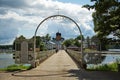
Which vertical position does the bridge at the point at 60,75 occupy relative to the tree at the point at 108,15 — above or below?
below

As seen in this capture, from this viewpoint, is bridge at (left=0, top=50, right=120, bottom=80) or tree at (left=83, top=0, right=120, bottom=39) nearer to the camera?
bridge at (left=0, top=50, right=120, bottom=80)

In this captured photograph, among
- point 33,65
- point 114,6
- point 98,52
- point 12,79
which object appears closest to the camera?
point 12,79

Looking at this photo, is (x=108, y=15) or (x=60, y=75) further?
(x=108, y=15)

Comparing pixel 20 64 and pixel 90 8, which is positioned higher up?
pixel 90 8

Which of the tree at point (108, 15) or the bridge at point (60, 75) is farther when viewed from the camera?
the tree at point (108, 15)

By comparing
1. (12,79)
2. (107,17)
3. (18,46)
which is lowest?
(12,79)

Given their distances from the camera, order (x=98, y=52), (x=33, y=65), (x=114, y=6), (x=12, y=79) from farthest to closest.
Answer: (x=98, y=52) → (x=33, y=65) → (x=114, y=6) → (x=12, y=79)

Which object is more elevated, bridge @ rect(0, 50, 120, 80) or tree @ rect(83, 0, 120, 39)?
tree @ rect(83, 0, 120, 39)

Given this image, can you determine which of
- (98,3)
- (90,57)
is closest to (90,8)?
(98,3)

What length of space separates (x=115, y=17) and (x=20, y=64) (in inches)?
473

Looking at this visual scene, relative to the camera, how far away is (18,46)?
33844 millimetres

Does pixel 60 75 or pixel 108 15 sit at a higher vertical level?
pixel 108 15

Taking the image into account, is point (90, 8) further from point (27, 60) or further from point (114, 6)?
point (27, 60)

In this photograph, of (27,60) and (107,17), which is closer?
(107,17)
